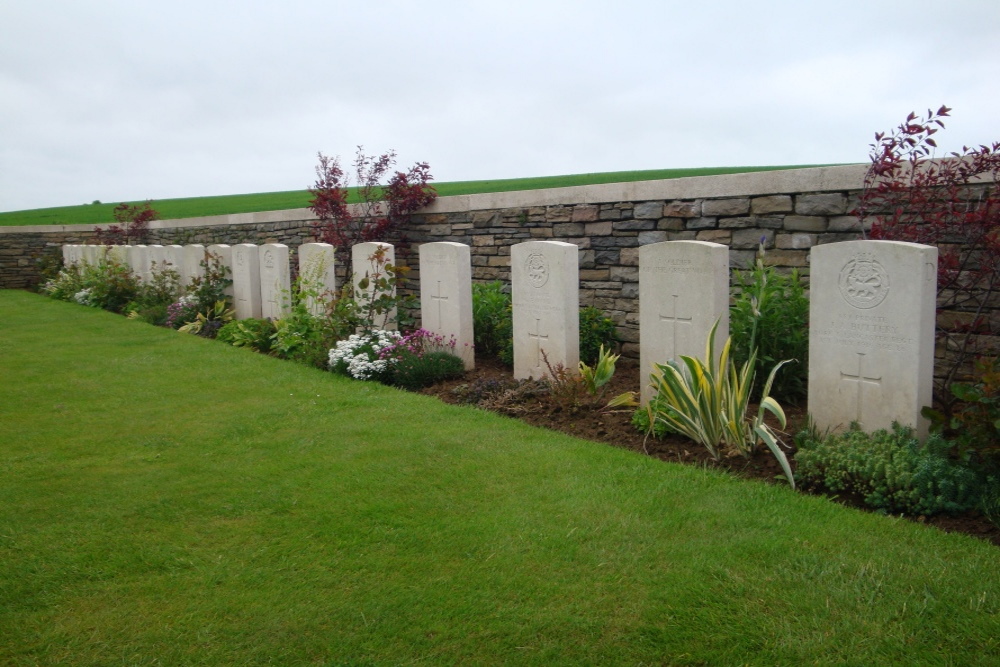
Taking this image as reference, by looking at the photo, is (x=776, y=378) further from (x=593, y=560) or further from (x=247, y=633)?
(x=247, y=633)

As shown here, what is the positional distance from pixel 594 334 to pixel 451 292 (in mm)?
1497

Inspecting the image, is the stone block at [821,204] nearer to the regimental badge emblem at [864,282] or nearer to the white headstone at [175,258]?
the regimental badge emblem at [864,282]

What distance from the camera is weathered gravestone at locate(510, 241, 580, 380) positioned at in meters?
6.48

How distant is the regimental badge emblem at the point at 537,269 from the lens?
6.59 metres

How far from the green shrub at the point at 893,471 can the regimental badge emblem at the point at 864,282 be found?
74 cm

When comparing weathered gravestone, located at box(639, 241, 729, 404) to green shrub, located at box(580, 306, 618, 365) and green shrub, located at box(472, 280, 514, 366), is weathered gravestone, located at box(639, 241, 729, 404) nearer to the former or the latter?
green shrub, located at box(580, 306, 618, 365)

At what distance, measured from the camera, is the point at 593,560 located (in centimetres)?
343

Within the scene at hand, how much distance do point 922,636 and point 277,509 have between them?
306 cm

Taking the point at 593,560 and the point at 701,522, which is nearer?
the point at 593,560

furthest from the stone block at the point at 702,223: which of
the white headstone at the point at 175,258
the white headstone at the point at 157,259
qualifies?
the white headstone at the point at 157,259

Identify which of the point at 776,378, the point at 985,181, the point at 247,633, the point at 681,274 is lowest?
the point at 247,633

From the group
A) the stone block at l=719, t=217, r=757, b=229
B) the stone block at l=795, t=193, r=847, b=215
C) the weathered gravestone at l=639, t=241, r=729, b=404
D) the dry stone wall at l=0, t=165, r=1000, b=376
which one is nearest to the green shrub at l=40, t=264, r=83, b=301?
the dry stone wall at l=0, t=165, r=1000, b=376

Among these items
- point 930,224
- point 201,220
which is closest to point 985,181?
point 930,224

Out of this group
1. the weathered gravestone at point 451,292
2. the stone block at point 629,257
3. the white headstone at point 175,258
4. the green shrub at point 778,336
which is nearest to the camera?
the green shrub at point 778,336
